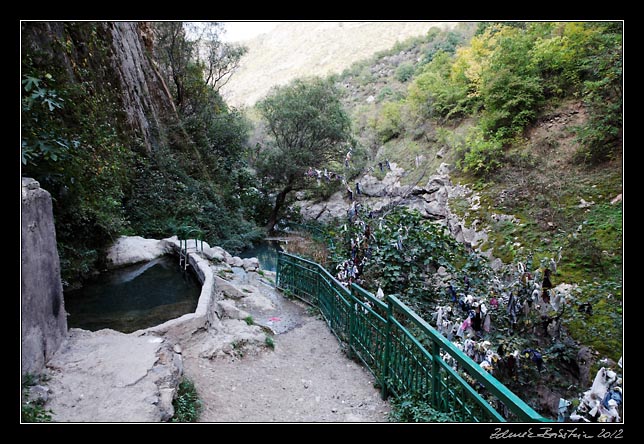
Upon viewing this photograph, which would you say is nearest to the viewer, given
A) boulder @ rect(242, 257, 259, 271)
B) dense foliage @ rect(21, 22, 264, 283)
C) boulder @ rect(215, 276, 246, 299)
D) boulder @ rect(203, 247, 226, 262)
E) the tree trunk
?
dense foliage @ rect(21, 22, 264, 283)

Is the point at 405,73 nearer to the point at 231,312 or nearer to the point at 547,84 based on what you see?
the point at 547,84

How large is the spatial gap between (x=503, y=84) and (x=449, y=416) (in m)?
11.6

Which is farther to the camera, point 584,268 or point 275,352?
point 584,268

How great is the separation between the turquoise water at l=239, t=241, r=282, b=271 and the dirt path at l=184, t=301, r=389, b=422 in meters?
9.95

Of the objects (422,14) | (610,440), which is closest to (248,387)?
(610,440)

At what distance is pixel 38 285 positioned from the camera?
3492 millimetres

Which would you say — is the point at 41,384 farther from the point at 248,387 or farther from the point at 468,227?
the point at 468,227

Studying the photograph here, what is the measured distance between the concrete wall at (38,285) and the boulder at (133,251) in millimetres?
5939

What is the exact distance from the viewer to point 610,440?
215 cm

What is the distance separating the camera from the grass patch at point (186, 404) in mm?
3336

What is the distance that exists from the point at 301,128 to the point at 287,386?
1804cm

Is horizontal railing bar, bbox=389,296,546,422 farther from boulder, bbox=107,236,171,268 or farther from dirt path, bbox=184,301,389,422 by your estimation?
boulder, bbox=107,236,171,268

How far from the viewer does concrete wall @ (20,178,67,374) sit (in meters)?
3.25

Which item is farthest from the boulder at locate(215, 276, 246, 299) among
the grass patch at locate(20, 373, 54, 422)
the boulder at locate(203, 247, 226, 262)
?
the grass patch at locate(20, 373, 54, 422)
